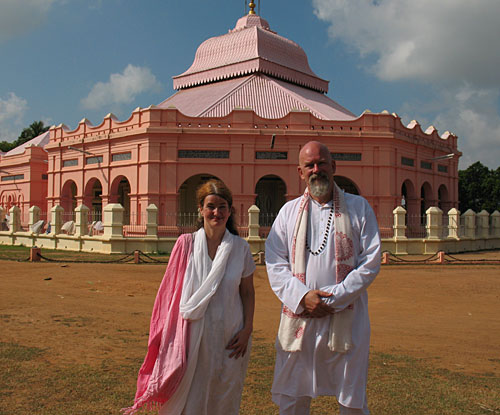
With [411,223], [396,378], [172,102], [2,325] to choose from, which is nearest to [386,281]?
Answer: [396,378]

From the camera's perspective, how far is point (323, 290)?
107 inches

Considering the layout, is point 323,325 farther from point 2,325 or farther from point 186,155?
point 186,155

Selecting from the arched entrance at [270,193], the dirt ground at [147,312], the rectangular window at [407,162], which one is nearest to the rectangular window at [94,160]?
the arched entrance at [270,193]

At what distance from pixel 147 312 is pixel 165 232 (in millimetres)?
11954

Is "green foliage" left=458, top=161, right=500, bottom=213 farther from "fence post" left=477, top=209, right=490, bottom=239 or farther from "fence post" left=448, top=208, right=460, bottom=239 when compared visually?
"fence post" left=448, top=208, right=460, bottom=239

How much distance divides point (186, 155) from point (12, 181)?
1689 cm

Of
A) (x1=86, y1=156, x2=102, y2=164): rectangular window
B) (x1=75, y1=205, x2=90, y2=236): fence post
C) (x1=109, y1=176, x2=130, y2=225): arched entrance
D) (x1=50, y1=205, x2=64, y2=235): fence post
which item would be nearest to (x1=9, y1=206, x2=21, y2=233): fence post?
(x1=50, y1=205, x2=64, y2=235): fence post

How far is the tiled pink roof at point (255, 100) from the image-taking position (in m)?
21.8

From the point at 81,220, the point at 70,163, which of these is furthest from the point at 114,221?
the point at 70,163

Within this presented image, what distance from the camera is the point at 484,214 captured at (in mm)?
21719

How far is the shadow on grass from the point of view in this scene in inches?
140

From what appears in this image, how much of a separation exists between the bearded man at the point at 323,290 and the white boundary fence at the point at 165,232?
12.8 meters

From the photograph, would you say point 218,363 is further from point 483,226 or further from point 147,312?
point 483,226

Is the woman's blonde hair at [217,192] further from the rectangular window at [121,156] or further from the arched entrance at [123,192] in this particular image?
the arched entrance at [123,192]
